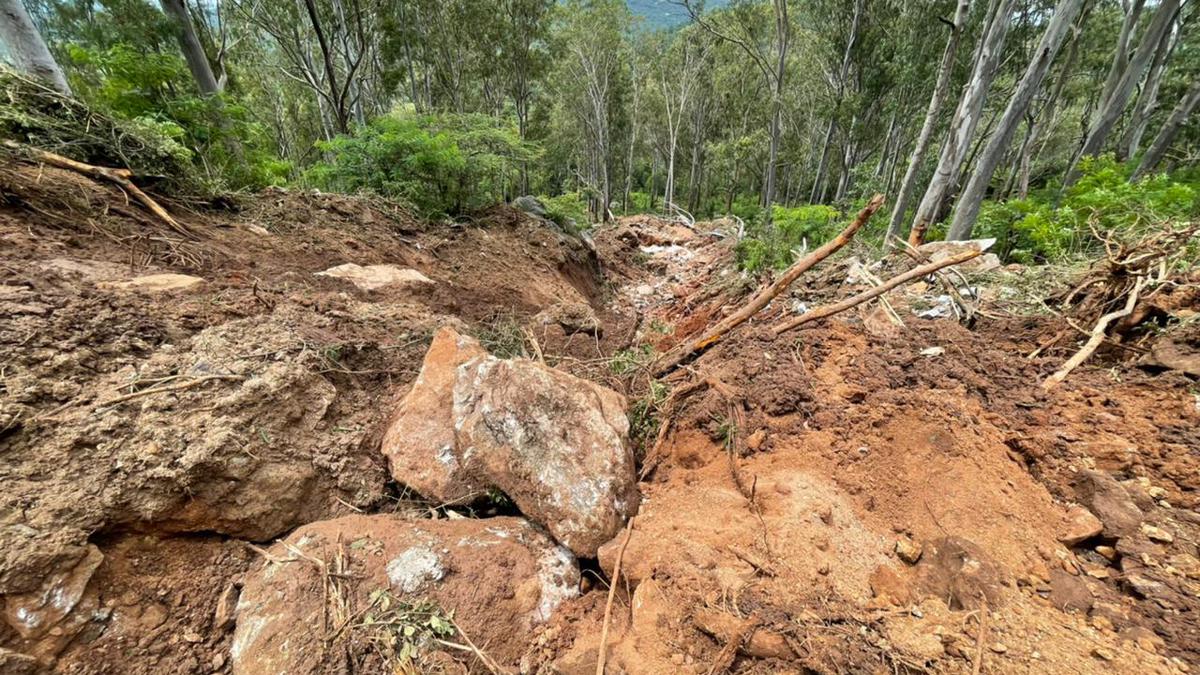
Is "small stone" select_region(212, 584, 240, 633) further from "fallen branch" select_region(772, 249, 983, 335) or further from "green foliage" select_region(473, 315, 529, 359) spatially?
"fallen branch" select_region(772, 249, 983, 335)

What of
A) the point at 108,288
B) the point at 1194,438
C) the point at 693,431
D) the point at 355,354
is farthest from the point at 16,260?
the point at 1194,438

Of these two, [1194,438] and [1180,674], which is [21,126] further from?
[1194,438]

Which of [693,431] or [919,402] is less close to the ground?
[919,402]

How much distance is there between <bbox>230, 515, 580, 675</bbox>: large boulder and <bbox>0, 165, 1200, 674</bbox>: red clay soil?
86 mm

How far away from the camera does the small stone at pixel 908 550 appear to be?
1870mm

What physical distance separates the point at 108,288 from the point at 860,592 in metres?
4.29

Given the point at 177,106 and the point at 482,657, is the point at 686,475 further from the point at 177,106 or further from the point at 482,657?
the point at 177,106

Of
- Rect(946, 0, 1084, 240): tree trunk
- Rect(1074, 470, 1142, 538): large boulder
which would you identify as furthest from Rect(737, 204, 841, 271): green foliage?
Rect(1074, 470, 1142, 538): large boulder

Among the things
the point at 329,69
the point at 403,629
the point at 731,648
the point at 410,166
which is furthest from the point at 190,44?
A: the point at 731,648

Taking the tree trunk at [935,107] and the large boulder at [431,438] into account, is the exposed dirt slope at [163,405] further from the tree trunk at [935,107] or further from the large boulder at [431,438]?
the tree trunk at [935,107]

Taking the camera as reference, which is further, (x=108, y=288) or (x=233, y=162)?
(x=233, y=162)

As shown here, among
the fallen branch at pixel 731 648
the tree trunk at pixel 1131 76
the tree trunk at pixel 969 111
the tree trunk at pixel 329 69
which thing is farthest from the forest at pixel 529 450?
the tree trunk at pixel 1131 76

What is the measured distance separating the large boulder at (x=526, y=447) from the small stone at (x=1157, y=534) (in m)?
2.13

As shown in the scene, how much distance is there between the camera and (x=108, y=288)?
2594 mm
